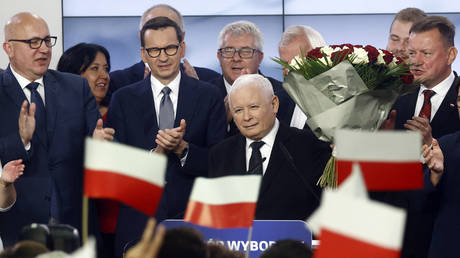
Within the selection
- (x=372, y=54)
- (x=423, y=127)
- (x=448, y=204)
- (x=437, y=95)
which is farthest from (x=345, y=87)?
(x=437, y=95)

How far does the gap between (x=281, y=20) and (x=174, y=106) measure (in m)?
2.82

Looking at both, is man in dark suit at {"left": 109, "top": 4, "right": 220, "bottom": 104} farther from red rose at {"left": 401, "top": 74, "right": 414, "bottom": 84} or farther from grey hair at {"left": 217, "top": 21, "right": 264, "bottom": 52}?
red rose at {"left": 401, "top": 74, "right": 414, "bottom": 84}

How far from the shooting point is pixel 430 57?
4363 mm

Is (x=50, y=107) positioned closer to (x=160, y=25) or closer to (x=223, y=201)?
A: (x=160, y=25)

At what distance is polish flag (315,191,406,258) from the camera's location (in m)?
1.62

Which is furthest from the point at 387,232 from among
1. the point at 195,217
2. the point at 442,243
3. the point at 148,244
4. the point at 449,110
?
the point at 449,110

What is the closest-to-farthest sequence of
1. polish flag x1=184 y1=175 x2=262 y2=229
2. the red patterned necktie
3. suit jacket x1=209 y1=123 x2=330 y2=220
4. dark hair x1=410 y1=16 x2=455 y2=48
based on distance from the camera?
polish flag x1=184 y1=175 x2=262 y2=229 < suit jacket x1=209 y1=123 x2=330 y2=220 < the red patterned necktie < dark hair x1=410 y1=16 x2=455 y2=48

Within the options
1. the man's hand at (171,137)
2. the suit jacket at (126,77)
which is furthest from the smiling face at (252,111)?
the suit jacket at (126,77)

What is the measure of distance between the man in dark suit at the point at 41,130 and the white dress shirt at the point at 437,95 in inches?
64.8

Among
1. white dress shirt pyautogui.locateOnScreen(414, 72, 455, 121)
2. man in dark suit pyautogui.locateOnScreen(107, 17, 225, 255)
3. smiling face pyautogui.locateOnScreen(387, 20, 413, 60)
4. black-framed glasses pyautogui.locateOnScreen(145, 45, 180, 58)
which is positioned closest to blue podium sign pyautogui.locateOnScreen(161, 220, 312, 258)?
man in dark suit pyautogui.locateOnScreen(107, 17, 225, 255)

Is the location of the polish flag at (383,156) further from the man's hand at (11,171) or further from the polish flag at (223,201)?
the man's hand at (11,171)

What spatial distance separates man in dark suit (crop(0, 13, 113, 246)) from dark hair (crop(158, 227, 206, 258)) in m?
2.34

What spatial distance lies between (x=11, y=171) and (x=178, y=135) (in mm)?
801

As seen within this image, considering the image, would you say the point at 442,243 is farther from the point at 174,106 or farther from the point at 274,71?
the point at 274,71
